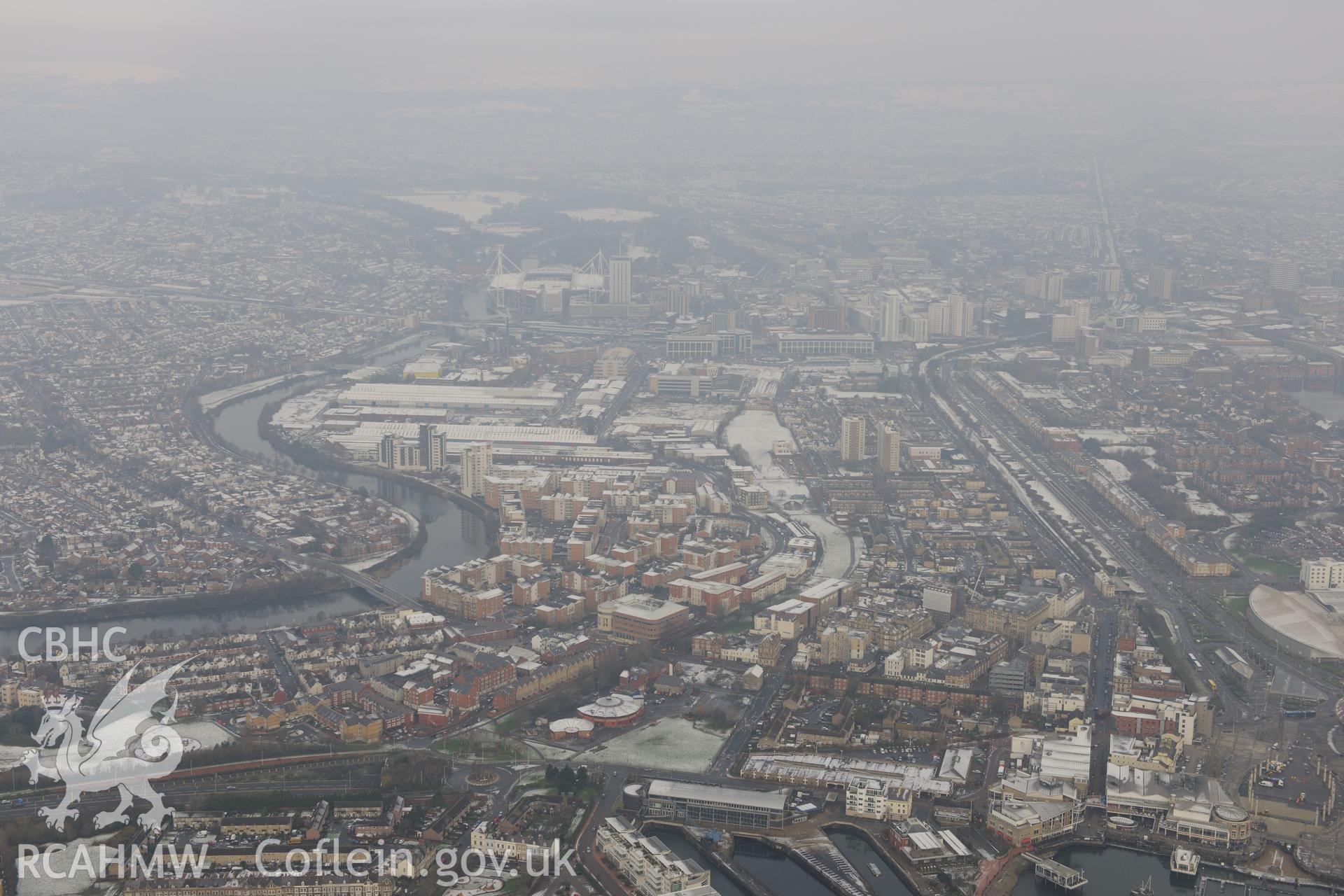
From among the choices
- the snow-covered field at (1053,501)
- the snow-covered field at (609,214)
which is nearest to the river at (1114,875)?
the snow-covered field at (1053,501)

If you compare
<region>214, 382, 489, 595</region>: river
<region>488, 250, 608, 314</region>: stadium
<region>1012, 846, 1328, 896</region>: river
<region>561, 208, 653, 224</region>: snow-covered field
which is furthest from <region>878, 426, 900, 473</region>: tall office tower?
<region>561, 208, 653, 224</region>: snow-covered field

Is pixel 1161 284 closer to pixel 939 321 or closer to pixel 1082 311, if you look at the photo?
pixel 1082 311

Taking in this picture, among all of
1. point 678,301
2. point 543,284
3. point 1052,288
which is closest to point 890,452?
point 678,301

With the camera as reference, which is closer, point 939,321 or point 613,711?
point 613,711

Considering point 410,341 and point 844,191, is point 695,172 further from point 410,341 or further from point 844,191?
point 410,341

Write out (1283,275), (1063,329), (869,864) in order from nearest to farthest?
1. (869,864)
2. (1063,329)
3. (1283,275)

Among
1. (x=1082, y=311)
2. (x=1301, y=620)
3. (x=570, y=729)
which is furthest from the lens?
(x=1082, y=311)

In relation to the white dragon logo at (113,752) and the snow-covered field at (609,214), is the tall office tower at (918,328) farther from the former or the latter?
the white dragon logo at (113,752)

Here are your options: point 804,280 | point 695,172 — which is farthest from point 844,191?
point 804,280
